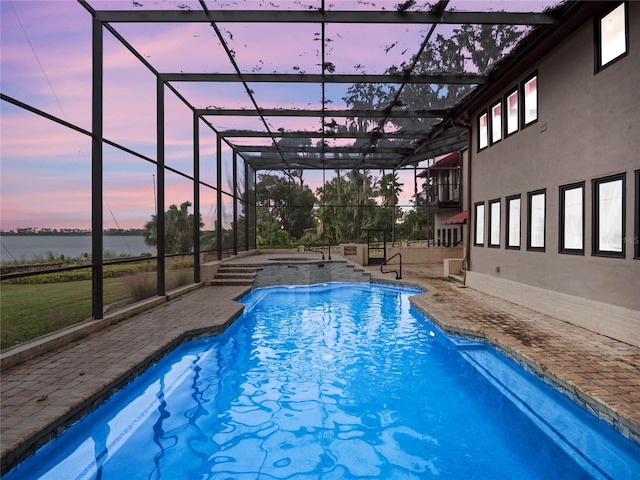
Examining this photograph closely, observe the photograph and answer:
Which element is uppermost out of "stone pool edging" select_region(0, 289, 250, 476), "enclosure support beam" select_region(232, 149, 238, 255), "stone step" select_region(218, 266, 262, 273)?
"enclosure support beam" select_region(232, 149, 238, 255)

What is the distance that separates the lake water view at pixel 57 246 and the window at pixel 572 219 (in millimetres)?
7514

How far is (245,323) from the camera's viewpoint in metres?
6.93

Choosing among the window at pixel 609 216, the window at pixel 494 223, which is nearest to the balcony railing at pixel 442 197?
the window at pixel 494 223

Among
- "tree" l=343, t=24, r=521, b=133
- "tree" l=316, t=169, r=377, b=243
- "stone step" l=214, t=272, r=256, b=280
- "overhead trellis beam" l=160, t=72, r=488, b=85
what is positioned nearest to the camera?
"tree" l=343, t=24, r=521, b=133

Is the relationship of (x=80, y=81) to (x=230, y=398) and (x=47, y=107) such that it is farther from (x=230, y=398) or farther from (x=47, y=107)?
(x=230, y=398)

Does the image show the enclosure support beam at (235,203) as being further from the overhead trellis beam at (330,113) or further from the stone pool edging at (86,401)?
the stone pool edging at (86,401)

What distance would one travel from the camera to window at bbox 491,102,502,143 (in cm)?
803

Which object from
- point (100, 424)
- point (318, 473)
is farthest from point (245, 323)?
point (318, 473)

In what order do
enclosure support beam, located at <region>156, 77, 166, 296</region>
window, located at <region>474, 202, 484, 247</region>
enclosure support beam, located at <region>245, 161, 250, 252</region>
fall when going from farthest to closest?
enclosure support beam, located at <region>245, 161, 250, 252</region> → window, located at <region>474, 202, 484, 247</region> → enclosure support beam, located at <region>156, 77, 166, 296</region>

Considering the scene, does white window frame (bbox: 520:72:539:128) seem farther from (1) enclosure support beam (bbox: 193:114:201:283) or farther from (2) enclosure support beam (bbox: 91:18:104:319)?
(1) enclosure support beam (bbox: 193:114:201:283)

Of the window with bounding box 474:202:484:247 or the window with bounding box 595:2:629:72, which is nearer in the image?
the window with bounding box 595:2:629:72

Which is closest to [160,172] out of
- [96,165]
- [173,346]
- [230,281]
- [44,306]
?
[96,165]

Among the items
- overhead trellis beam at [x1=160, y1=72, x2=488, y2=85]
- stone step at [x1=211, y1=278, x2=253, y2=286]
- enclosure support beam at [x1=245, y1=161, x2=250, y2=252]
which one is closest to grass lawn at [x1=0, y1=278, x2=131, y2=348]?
stone step at [x1=211, y1=278, x2=253, y2=286]

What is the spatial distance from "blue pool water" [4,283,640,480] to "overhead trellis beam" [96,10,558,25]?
468cm
